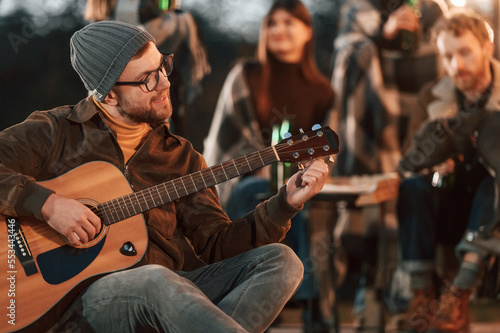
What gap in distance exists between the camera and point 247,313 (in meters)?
1.75

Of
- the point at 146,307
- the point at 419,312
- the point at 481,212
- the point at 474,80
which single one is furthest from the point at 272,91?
the point at 146,307

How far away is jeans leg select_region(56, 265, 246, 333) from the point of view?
159 centimetres

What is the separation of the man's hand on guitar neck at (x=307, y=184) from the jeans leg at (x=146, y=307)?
0.37m

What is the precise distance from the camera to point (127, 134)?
2.04 meters

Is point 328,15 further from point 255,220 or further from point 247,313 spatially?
point 247,313

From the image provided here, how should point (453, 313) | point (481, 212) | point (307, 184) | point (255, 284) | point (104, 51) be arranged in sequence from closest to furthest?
point (255, 284), point (307, 184), point (104, 51), point (453, 313), point (481, 212)

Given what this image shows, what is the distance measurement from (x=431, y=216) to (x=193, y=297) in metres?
2.25

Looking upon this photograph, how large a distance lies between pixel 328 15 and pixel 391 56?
1.31 feet

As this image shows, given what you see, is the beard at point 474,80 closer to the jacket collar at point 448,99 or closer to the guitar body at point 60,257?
the jacket collar at point 448,99

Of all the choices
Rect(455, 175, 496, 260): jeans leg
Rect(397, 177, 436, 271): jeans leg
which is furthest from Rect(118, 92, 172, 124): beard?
Rect(455, 175, 496, 260): jeans leg

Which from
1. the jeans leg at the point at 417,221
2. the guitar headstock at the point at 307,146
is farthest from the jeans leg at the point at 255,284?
the jeans leg at the point at 417,221

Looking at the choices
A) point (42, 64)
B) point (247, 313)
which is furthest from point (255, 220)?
point (42, 64)

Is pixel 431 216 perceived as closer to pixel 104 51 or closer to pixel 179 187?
pixel 179 187

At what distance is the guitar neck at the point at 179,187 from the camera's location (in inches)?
75.3
